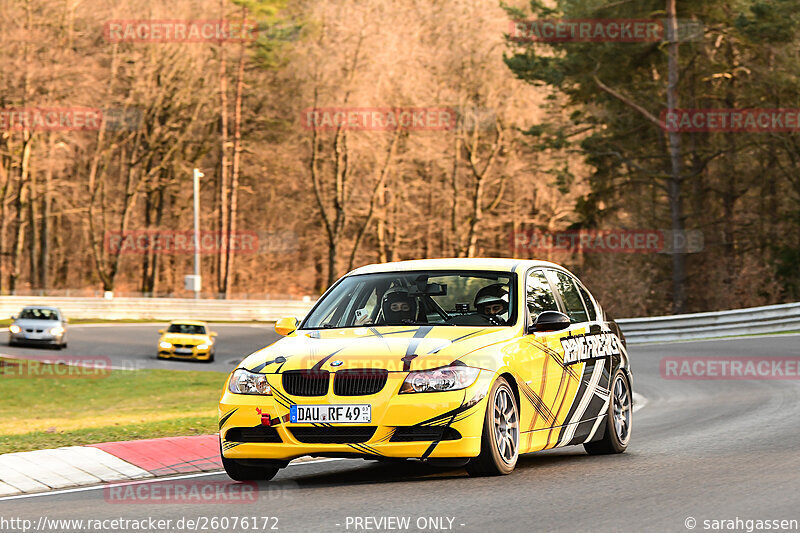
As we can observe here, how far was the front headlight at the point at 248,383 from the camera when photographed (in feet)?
28.2

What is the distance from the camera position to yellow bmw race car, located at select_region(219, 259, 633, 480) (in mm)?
8336

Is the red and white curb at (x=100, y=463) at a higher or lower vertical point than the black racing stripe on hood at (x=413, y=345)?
lower

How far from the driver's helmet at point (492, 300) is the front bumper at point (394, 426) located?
1.32 m

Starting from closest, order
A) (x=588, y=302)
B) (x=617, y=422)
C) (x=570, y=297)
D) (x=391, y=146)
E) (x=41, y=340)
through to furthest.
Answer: (x=570, y=297) → (x=617, y=422) → (x=588, y=302) → (x=41, y=340) → (x=391, y=146)

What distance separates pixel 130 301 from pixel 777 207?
1152 inches

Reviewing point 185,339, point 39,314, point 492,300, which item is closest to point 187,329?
point 185,339

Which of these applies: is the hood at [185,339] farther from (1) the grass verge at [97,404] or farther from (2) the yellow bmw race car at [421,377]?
(2) the yellow bmw race car at [421,377]

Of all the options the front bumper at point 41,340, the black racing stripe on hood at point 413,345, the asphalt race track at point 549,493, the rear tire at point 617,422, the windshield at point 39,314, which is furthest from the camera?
the windshield at point 39,314

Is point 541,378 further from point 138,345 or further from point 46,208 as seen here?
point 46,208

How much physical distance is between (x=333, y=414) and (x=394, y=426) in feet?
1.45

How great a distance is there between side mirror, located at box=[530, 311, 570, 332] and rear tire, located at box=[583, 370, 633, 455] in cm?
183

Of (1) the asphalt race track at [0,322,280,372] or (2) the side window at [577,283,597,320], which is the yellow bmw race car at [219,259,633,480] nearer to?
(2) the side window at [577,283,597,320]

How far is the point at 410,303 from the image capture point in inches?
388

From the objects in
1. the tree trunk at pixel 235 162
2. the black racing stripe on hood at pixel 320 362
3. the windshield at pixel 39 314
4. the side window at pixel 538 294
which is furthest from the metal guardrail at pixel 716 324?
the tree trunk at pixel 235 162
